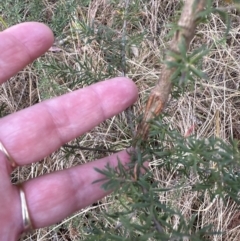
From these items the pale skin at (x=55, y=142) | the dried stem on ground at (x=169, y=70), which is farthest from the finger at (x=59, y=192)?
the dried stem on ground at (x=169, y=70)

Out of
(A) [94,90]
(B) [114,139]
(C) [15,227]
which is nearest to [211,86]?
(B) [114,139]

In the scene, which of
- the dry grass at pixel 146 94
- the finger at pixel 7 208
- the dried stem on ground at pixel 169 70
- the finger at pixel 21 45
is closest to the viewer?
the dried stem on ground at pixel 169 70

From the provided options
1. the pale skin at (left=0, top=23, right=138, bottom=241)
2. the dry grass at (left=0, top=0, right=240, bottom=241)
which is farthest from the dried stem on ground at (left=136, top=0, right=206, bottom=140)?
the dry grass at (left=0, top=0, right=240, bottom=241)

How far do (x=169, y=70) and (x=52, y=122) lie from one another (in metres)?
0.48

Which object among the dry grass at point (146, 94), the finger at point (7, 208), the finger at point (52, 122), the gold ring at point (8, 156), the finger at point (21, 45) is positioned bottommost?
the dry grass at point (146, 94)

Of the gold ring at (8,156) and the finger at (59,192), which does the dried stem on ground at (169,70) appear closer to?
the finger at (59,192)

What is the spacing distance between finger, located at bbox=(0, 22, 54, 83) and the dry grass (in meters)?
0.49

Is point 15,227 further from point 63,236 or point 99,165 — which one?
point 63,236

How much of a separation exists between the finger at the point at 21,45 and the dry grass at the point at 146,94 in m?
0.49

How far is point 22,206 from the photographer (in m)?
1.14

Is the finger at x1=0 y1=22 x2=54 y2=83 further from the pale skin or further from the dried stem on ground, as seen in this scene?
the dried stem on ground

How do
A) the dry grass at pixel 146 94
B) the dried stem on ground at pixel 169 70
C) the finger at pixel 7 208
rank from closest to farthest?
the dried stem on ground at pixel 169 70, the finger at pixel 7 208, the dry grass at pixel 146 94

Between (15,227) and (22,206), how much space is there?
0.20ft

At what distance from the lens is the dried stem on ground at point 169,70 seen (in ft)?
2.19
